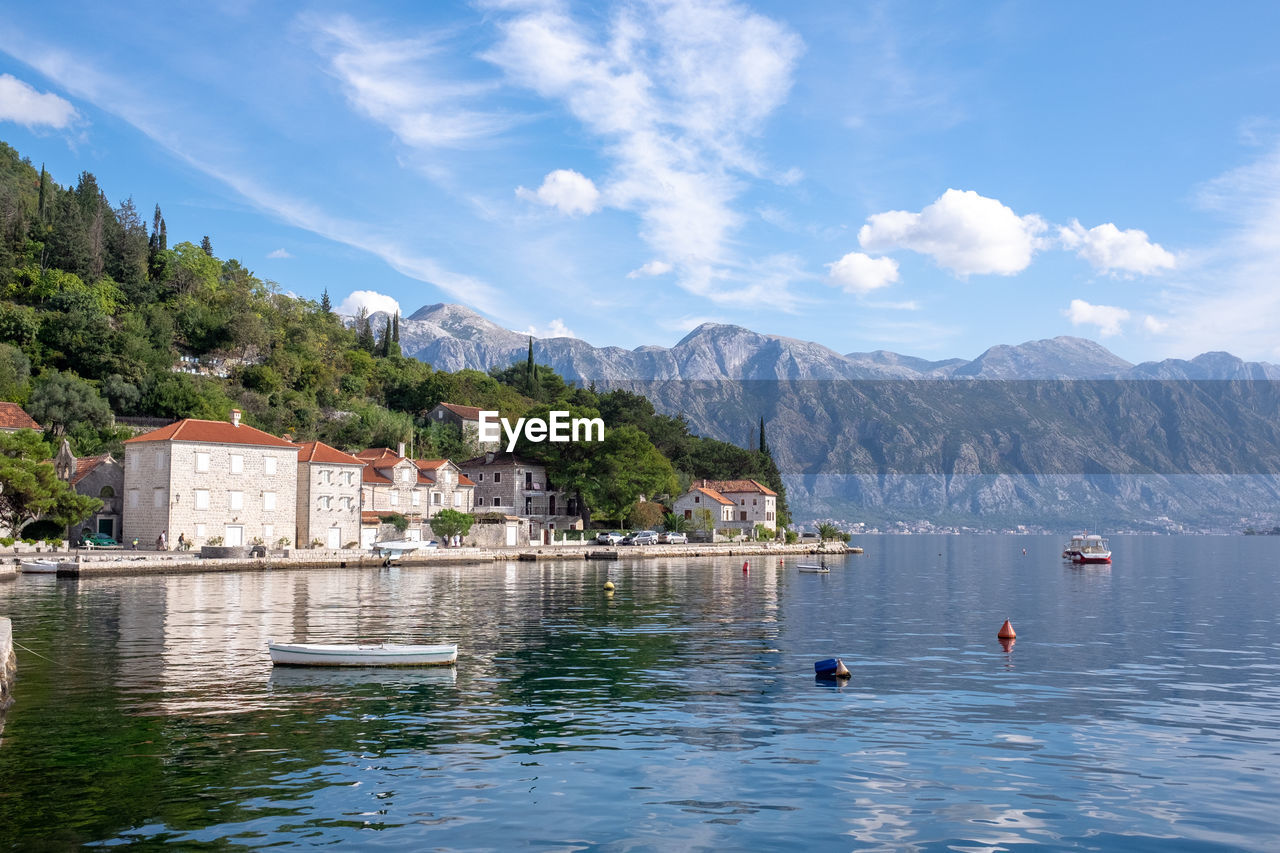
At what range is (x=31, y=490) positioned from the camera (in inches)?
2406

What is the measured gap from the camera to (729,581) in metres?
69.8

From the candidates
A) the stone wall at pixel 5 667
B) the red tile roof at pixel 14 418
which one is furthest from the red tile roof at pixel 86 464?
the stone wall at pixel 5 667

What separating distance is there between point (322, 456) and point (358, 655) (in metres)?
58.9

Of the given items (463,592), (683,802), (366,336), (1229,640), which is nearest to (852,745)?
(683,802)

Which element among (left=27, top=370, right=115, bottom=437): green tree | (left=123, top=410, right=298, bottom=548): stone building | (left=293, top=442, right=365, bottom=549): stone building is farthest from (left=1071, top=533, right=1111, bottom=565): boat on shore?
(left=27, top=370, right=115, bottom=437): green tree

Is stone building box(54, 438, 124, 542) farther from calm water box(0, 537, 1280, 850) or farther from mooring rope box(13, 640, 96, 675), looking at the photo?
mooring rope box(13, 640, 96, 675)

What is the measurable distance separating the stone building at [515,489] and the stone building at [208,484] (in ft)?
118

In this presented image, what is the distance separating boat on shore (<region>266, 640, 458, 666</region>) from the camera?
26.9m

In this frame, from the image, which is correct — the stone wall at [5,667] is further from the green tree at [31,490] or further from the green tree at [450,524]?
the green tree at [450,524]

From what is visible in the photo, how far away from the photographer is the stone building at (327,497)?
3233 inches

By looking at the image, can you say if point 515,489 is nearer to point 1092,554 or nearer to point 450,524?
point 450,524

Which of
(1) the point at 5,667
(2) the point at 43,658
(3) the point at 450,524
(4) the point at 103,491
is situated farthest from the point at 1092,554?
(1) the point at 5,667

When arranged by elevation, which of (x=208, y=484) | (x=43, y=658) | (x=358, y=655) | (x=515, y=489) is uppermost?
(x=208, y=484)

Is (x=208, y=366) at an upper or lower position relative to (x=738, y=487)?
upper
